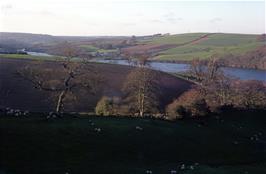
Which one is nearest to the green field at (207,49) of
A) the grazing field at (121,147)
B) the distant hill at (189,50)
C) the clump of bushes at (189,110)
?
the distant hill at (189,50)

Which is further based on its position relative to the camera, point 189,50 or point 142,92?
point 189,50

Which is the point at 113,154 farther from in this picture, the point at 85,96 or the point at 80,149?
the point at 85,96

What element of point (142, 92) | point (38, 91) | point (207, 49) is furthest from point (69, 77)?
point (207, 49)

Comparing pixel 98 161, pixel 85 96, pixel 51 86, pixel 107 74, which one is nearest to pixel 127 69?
pixel 107 74

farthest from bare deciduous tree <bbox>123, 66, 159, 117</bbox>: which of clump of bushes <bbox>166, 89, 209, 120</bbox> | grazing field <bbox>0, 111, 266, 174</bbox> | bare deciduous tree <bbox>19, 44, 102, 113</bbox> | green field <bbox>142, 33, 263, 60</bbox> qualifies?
green field <bbox>142, 33, 263, 60</bbox>

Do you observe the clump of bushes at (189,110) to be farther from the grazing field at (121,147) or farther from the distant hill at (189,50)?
the distant hill at (189,50)

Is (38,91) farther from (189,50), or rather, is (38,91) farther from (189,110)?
(189,50)
